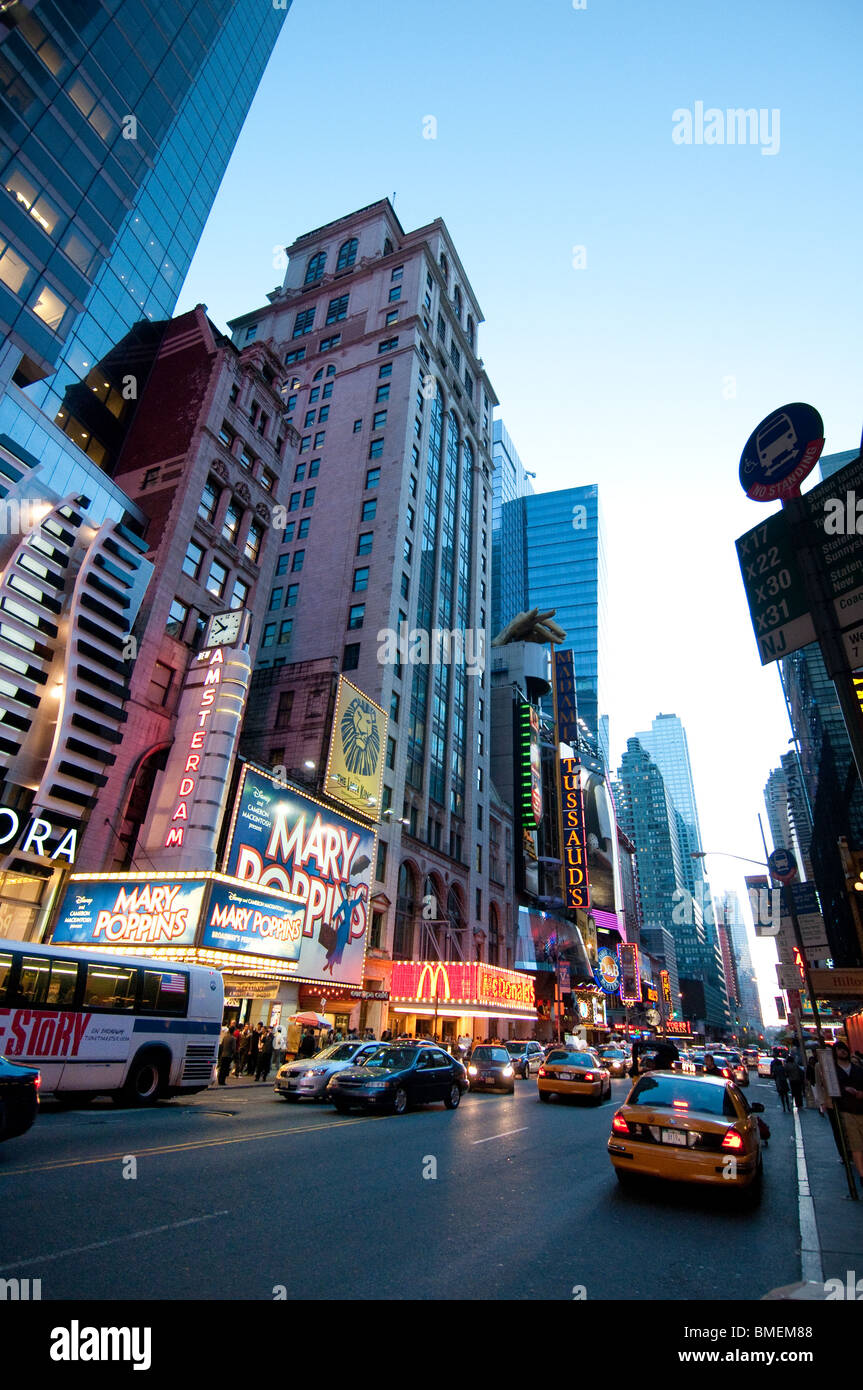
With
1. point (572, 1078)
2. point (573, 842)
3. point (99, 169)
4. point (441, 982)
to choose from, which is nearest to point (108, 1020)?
point (572, 1078)

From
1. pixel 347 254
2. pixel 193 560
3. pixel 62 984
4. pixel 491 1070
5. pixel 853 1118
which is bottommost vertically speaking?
pixel 491 1070

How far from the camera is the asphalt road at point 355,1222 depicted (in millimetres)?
5020

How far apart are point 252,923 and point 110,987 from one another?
40.6ft

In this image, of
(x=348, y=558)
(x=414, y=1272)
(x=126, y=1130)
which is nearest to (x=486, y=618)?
(x=348, y=558)

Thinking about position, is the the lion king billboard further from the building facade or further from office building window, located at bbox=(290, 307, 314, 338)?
office building window, located at bbox=(290, 307, 314, 338)

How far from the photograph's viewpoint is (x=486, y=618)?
66125 mm

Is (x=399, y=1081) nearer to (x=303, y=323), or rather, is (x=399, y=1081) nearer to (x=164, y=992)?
(x=164, y=992)

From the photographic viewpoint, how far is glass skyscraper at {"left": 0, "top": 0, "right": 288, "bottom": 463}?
32.8m

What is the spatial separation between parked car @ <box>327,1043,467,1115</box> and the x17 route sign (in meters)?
12.6

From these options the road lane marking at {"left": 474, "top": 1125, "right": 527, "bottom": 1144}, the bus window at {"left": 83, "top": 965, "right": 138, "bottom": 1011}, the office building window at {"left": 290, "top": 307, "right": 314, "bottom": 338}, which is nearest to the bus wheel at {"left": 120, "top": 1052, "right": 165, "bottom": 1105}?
the bus window at {"left": 83, "top": 965, "right": 138, "bottom": 1011}

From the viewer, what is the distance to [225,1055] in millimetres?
22703

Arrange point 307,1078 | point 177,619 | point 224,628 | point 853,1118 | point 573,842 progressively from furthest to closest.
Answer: point 573,842 < point 177,619 < point 224,628 < point 307,1078 < point 853,1118
